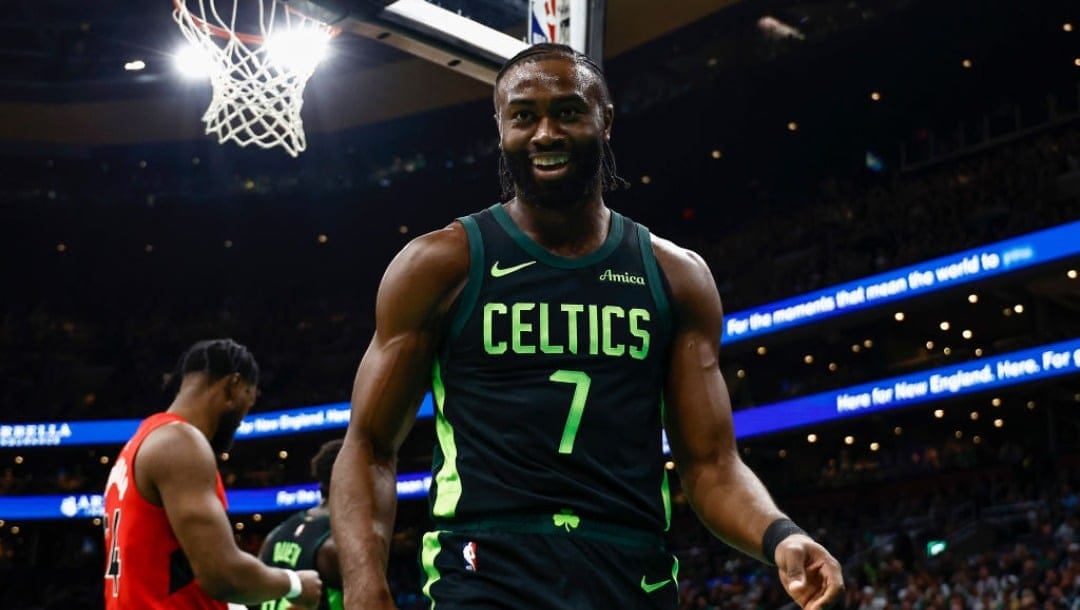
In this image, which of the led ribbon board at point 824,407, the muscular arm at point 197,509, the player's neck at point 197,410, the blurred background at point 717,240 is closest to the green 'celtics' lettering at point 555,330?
the muscular arm at point 197,509

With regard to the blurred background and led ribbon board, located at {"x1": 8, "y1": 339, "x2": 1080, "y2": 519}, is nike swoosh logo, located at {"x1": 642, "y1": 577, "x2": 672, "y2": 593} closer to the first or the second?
the blurred background

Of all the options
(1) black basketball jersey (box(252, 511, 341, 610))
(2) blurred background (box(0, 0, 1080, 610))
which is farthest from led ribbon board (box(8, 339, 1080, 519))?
(1) black basketball jersey (box(252, 511, 341, 610))

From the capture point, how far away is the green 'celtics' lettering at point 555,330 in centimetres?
273

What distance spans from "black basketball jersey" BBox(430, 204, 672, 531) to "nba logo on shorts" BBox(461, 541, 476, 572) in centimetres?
6

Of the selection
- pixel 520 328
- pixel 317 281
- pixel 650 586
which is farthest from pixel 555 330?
pixel 317 281

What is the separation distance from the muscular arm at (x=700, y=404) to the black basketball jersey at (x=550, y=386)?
47mm

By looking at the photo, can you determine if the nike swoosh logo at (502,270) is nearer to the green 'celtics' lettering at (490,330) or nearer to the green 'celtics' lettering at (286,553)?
the green 'celtics' lettering at (490,330)

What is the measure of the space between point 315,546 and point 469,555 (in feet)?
12.6

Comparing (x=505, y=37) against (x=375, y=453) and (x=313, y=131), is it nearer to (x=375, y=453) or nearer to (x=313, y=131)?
(x=375, y=453)

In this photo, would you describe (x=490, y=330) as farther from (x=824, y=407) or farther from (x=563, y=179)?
(x=824, y=407)

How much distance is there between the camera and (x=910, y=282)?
67.5ft

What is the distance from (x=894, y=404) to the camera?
21.0 m

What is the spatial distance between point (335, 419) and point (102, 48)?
354 inches

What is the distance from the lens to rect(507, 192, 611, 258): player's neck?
9.43ft
